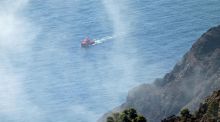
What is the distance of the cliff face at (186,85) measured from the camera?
506 feet

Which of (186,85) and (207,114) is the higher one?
(186,85)

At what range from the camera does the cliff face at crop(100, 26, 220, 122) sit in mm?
154250

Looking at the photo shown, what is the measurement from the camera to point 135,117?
104 metres

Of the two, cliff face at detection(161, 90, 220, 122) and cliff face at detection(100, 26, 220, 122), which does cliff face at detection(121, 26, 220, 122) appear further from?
cliff face at detection(161, 90, 220, 122)

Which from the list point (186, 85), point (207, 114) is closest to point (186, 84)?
point (186, 85)

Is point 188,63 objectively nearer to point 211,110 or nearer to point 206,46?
point 206,46

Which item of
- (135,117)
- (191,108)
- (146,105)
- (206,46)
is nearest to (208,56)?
(206,46)

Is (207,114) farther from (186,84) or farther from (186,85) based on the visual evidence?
(186,84)

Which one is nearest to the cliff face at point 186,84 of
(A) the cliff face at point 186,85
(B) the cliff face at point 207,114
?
(A) the cliff face at point 186,85

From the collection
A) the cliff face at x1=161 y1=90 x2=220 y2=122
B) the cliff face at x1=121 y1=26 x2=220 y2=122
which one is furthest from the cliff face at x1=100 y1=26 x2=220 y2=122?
the cliff face at x1=161 y1=90 x2=220 y2=122

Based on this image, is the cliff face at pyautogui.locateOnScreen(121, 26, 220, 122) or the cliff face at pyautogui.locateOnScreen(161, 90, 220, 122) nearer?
the cliff face at pyautogui.locateOnScreen(161, 90, 220, 122)

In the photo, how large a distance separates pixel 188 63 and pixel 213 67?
11363 millimetres

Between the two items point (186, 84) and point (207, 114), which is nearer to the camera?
point (207, 114)

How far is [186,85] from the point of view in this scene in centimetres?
15975
